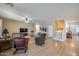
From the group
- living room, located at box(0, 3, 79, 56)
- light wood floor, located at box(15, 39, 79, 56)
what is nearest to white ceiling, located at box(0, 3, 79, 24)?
living room, located at box(0, 3, 79, 56)

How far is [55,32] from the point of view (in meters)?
2.45

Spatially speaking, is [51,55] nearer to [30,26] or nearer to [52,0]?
[30,26]

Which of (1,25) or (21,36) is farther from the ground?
(1,25)

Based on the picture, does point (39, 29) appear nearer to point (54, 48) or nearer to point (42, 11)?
point (42, 11)

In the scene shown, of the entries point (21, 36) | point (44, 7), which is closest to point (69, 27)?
point (44, 7)

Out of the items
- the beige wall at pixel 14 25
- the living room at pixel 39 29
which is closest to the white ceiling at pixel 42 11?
the living room at pixel 39 29

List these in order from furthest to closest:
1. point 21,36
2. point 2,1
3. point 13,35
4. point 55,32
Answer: point 55,32 < point 21,36 < point 13,35 < point 2,1

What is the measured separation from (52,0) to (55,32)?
2.87ft

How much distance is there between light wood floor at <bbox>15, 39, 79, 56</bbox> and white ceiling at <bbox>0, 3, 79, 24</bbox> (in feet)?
1.73

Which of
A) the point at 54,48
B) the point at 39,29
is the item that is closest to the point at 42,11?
the point at 39,29

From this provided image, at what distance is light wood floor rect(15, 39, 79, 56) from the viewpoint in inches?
80.6

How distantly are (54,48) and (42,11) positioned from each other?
87 centimetres

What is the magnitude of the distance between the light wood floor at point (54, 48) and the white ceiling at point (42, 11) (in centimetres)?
53

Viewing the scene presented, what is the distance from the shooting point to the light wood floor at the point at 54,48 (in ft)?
6.72
